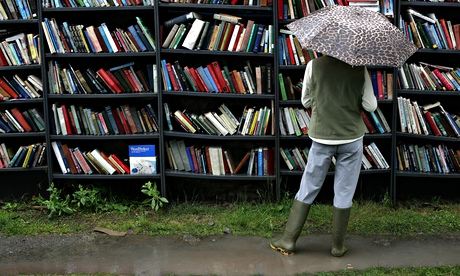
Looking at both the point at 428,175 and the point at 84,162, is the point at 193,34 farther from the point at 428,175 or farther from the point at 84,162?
the point at 428,175

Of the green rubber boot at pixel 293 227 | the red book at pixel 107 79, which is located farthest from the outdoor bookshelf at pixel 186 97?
→ the green rubber boot at pixel 293 227

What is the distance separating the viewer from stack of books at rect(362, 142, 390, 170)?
6.48 metres

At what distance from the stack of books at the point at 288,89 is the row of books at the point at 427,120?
1.08 m

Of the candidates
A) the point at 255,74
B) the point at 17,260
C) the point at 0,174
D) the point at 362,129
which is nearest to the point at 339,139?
the point at 362,129

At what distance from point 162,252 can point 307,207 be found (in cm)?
141

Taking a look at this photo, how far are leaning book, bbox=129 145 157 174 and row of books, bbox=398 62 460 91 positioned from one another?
9.09 feet

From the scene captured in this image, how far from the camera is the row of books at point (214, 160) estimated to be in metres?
6.48

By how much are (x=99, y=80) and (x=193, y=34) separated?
1121 mm

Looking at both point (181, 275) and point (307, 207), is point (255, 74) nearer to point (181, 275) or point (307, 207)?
point (307, 207)

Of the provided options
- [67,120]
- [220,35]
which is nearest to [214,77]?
[220,35]

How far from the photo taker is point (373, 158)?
6.50 m

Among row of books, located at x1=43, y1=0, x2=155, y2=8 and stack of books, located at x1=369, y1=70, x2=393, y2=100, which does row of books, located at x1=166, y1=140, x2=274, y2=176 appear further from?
row of books, located at x1=43, y1=0, x2=155, y2=8

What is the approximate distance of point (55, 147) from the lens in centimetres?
648

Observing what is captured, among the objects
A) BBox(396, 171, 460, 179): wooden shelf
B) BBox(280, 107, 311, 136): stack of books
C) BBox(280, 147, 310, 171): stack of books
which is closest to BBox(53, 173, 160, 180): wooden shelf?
BBox(280, 147, 310, 171): stack of books
